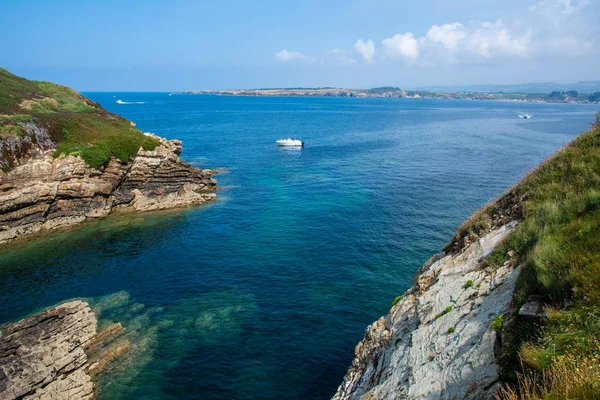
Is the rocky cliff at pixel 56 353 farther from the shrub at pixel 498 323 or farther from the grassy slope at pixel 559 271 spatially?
the grassy slope at pixel 559 271

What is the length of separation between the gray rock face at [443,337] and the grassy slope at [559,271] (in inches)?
37.5

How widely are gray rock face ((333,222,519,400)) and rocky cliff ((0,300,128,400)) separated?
1651 cm

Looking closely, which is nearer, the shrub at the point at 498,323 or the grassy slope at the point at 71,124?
the shrub at the point at 498,323

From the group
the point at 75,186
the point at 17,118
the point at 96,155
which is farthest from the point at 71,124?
the point at 75,186

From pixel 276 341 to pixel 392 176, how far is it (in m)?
47.6

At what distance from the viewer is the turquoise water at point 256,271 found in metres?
24.0

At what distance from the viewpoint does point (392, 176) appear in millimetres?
67562

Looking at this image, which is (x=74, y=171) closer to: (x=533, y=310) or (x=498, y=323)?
(x=498, y=323)

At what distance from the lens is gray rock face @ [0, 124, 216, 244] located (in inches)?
1750

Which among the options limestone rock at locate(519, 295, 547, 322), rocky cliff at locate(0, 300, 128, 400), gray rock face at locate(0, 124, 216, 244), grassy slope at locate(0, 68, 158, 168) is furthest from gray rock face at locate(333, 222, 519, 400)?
grassy slope at locate(0, 68, 158, 168)

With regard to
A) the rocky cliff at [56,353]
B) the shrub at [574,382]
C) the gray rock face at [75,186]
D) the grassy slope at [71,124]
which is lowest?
the rocky cliff at [56,353]

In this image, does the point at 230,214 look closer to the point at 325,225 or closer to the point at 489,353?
the point at 325,225

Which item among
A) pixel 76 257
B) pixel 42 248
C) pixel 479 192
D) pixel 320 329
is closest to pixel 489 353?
pixel 320 329

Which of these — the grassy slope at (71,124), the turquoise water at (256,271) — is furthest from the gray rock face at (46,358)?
the grassy slope at (71,124)
